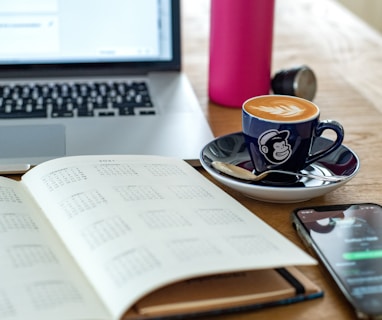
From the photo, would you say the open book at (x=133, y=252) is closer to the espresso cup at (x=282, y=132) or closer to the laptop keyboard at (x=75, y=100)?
the espresso cup at (x=282, y=132)

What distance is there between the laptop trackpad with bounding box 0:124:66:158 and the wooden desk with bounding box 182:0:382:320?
0.20 meters

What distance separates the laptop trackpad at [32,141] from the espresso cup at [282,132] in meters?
0.23

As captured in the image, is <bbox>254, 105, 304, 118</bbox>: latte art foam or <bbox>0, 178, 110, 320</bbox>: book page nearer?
<bbox>0, 178, 110, 320</bbox>: book page

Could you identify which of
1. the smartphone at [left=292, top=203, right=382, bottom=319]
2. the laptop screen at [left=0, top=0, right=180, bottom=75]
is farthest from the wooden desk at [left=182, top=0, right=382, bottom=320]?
the laptop screen at [left=0, top=0, right=180, bottom=75]

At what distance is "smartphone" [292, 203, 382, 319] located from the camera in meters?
0.57

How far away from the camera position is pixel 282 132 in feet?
2.38

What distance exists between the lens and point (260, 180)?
0.76 meters

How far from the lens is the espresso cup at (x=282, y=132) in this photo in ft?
2.39

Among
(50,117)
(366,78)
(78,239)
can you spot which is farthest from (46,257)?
(366,78)

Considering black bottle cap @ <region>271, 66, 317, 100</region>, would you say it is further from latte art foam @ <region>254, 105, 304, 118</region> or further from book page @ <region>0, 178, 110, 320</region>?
book page @ <region>0, 178, 110, 320</region>

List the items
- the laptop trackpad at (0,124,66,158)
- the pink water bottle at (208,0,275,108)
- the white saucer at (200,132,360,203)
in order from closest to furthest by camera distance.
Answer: the white saucer at (200,132,360,203) → the laptop trackpad at (0,124,66,158) → the pink water bottle at (208,0,275,108)

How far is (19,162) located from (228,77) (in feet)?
1.06

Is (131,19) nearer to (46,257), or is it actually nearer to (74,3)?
(74,3)

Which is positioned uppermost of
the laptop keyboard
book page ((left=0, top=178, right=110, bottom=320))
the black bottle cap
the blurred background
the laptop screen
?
the laptop screen
